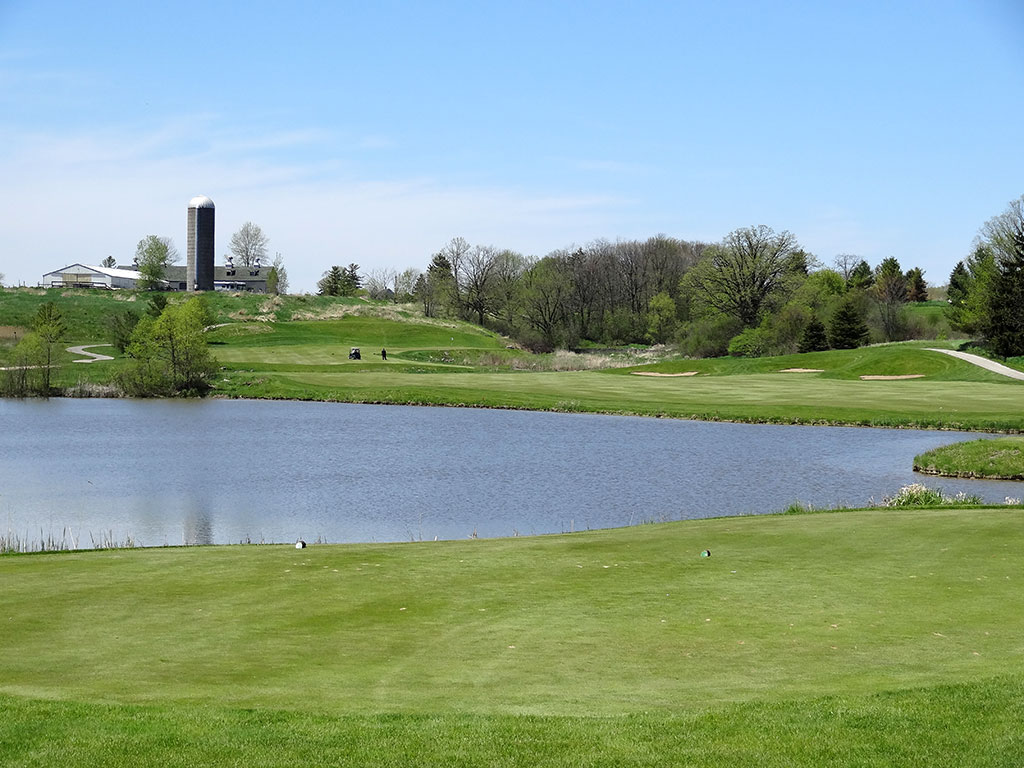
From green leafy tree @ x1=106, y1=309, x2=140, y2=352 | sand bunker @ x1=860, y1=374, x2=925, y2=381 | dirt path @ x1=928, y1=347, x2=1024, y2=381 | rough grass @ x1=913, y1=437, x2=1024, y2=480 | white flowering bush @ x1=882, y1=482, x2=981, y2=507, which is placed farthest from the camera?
green leafy tree @ x1=106, y1=309, x2=140, y2=352

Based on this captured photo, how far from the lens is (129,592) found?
13812mm

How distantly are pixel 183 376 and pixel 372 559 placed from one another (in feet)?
190

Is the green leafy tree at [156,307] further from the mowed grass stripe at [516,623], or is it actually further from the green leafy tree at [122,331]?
the mowed grass stripe at [516,623]

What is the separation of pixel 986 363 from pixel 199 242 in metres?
A: 121

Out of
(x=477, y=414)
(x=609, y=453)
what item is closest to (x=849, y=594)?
(x=609, y=453)

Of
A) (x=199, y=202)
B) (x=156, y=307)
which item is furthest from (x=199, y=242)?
(x=156, y=307)

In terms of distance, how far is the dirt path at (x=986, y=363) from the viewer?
228 feet

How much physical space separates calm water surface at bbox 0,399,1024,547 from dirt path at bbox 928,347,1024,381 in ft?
76.5

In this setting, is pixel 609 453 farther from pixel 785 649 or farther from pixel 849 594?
pixel 785 649

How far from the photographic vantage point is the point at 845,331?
91.4 m

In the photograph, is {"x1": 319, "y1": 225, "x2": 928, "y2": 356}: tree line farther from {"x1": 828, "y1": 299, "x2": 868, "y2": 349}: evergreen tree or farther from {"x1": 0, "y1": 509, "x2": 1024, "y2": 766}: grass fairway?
{"x1": 0, "y1": 509, "x2": 1024, "y2": 766}: grass fairway

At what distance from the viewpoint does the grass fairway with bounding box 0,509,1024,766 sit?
823 cm

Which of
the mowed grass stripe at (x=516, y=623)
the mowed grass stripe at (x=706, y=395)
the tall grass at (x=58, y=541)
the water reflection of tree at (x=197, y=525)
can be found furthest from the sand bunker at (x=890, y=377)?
the tall grass at (x=58, y=541)

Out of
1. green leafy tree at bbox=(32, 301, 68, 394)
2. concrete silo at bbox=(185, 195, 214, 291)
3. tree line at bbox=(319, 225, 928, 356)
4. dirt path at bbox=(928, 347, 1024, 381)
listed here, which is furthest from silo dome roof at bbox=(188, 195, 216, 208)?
dirt path at bbox=(928, 347, 1024, 381)
